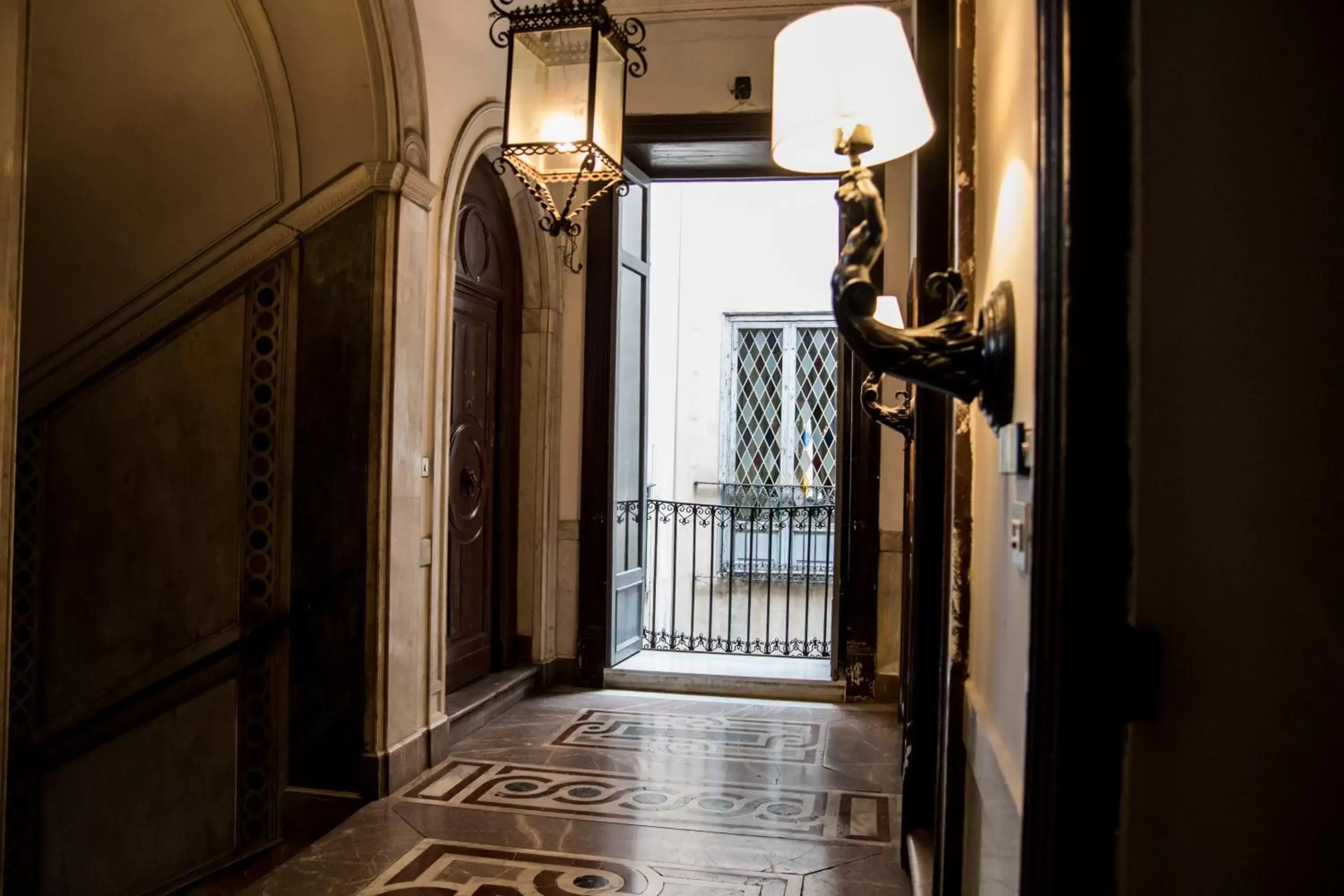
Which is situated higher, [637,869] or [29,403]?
[29,403]

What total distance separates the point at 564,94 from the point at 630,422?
287 cm

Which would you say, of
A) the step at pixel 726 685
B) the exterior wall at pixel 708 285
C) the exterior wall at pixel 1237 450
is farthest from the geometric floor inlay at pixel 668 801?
the exterior wall at pixel 708 285

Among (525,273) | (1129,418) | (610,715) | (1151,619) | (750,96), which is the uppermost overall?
(750,96)

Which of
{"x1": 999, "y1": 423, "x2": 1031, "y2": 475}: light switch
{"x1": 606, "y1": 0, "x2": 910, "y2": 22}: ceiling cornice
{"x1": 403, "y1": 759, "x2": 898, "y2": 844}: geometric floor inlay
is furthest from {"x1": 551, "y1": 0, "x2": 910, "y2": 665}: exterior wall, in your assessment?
{"x1": 999, "y1": 423, "x2": 1031, "y2": 475}: light switch

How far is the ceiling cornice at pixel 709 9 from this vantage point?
5.44 meters

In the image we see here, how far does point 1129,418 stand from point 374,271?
3216 millimetres

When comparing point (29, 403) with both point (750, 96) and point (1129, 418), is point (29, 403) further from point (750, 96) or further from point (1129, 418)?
point (1129, 418)

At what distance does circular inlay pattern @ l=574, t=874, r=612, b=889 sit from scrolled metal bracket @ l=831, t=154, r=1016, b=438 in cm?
209

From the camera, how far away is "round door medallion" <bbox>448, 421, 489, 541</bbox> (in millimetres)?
5055

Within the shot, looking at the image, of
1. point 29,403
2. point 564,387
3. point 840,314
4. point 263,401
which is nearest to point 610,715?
point 564,387

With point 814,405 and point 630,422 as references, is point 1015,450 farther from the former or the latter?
point 814,405

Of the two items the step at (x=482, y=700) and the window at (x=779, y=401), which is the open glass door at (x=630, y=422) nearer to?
the step at (x=482, y=700)

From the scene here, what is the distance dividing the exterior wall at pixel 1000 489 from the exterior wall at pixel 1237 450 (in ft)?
0.79

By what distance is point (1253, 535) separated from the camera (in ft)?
3.29
